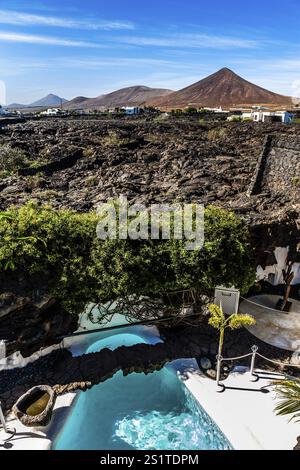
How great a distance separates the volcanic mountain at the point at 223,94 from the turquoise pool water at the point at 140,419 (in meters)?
67.0

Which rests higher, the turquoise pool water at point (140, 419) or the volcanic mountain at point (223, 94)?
the volcanic mountain at point (223, 94)

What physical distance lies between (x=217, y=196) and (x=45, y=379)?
9.06 metres

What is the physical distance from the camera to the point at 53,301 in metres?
9.05

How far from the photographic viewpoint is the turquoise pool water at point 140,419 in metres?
7.20

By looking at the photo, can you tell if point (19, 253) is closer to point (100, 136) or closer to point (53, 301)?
point (53, 301)

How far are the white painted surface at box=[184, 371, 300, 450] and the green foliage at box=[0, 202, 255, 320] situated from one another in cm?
240

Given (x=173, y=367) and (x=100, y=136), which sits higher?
(x=100, y=136)

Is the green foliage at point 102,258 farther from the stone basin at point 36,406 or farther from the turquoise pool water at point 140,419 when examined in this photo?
the turquoise pool water at point 140,419

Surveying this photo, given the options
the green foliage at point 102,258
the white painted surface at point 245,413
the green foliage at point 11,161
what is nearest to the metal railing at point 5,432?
the green foliage at point 102,258

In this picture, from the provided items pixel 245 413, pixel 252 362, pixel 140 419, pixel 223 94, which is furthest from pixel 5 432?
pixel 223 94

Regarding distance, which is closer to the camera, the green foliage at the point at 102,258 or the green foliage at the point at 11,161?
the green foliage at the point at 102,258

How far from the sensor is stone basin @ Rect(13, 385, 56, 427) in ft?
24.0

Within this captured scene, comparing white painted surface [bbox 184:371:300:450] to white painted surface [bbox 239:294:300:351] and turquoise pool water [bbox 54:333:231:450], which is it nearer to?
turquoise pool water [bbox 54:333:231:450]
